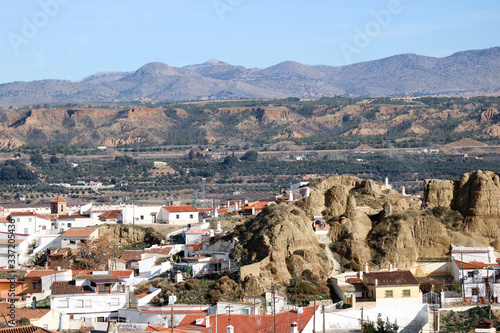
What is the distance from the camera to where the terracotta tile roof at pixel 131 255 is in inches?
1983

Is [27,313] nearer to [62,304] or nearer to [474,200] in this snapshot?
[62,304]

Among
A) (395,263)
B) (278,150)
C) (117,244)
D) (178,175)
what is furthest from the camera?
(278,150)

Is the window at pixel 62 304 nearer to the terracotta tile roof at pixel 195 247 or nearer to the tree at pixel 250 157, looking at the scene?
the terracotta tile roof at pixel 195 247

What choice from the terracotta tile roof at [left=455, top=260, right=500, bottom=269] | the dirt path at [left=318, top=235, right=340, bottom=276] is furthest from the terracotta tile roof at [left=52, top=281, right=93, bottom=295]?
the terracotta tile roof at [left=455, top=260, right=500, bottom=269]

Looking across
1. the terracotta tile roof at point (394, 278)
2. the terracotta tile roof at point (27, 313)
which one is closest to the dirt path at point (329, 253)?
the terracotta tile roof at point (394, 278)

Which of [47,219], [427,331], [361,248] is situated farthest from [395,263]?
[47,219]

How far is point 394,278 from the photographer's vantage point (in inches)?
1523

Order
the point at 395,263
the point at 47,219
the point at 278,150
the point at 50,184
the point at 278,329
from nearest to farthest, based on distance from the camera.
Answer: the point at 278,329
the point at 395,263
the point at 47,219
the point at 50,184
the point at 278,150

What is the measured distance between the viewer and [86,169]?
164 metres

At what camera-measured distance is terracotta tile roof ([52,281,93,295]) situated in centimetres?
3878

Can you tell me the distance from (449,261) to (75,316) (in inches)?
672

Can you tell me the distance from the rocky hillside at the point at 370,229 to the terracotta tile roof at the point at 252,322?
5.82 m

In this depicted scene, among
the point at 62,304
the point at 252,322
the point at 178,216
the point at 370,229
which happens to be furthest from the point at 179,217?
the point at 252,322

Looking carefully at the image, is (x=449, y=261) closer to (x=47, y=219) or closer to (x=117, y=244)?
(x=117, y=244)
